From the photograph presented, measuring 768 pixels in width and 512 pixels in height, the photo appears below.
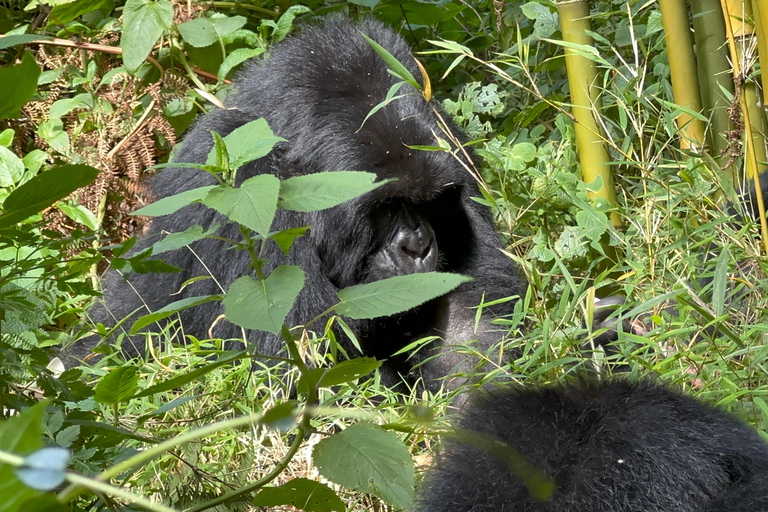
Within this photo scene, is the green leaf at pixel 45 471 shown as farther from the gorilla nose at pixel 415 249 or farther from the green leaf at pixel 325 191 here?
the gorilla nose at pixel 415 249

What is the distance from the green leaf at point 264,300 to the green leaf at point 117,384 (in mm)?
205

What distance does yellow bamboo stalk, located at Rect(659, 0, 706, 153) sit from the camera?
2.56 metres

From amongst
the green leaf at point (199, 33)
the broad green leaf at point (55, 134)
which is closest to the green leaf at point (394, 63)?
the green leaf at point (199, 33)

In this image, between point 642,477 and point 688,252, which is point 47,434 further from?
A: point 688,252

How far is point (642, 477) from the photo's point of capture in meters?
1.18

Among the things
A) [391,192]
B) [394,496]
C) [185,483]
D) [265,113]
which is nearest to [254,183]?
[394,496]

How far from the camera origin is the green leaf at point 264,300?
3.45 feet

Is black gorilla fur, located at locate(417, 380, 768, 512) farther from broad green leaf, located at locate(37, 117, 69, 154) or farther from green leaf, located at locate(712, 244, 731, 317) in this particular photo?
broad green leaf, located at locate(37, 117, 69, 154)

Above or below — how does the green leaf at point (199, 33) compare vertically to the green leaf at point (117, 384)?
below

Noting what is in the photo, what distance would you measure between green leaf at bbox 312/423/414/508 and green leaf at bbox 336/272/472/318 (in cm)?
18

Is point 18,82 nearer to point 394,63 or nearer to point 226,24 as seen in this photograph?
point 394,63

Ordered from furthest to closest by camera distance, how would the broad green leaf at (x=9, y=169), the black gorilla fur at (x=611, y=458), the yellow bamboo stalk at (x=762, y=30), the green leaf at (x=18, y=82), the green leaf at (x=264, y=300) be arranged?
the broad green leaf at (x=9, y=169) → the yellow bamboo stalk at (x=762, y=30) → the black gorilla fur at (x=611, y=458) → the green leaf at (x=264, y=300) → the green leaf at (x=18, y=82)

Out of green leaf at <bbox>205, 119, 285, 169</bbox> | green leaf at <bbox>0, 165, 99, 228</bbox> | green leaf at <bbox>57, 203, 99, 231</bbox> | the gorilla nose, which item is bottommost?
the gorilla nose

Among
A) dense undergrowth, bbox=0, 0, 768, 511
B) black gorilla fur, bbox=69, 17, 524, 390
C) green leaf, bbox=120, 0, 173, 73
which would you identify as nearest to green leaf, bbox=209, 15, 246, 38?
dense undergrowth, bbox=0, 0, 768, 511
